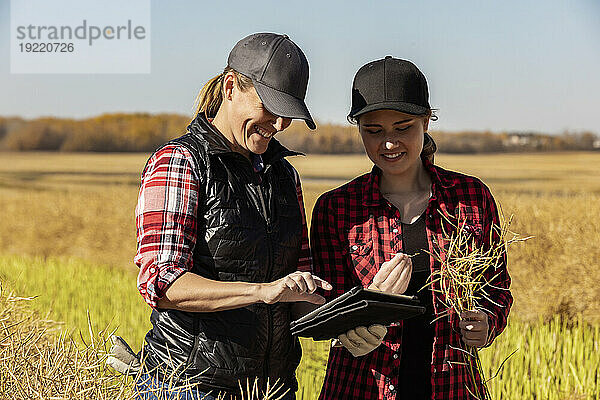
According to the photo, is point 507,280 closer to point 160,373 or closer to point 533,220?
point 160,373

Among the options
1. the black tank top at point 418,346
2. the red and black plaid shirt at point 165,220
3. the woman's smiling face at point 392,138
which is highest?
the woman's smiling face at point 392,138

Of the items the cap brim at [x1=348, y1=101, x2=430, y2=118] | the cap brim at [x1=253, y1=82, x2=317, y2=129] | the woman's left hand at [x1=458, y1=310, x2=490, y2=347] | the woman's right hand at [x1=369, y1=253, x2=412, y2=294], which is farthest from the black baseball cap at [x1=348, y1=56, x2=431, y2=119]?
the woman's left hand at [x1=458, y1=310, x2=490, y2=347]

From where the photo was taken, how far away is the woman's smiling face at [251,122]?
156 centimetres

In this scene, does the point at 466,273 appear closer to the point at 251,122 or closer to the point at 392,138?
the point at 392,138

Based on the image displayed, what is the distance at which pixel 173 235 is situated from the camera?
147cm

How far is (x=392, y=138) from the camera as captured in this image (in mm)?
1809

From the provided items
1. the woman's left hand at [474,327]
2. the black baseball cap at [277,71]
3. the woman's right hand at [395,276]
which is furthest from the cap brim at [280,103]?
the woman's left hand at [474,327]

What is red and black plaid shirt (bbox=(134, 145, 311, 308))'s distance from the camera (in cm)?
146

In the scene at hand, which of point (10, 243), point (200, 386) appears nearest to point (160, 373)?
point (200, 386)

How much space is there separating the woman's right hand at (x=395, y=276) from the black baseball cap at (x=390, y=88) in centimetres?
38

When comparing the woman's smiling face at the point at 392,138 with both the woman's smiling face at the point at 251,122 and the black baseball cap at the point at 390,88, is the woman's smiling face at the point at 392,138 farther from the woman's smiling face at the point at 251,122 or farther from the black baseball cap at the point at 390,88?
the woman's smiling face at the point at 251,122

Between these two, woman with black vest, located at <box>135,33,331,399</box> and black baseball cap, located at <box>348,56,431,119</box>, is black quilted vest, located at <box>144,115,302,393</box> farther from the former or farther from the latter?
Result: black baseball cap, located at <box>348,56,431,119</box>

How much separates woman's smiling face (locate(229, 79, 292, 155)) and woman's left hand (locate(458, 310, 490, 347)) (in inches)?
23.2

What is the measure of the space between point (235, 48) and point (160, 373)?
0.72m
